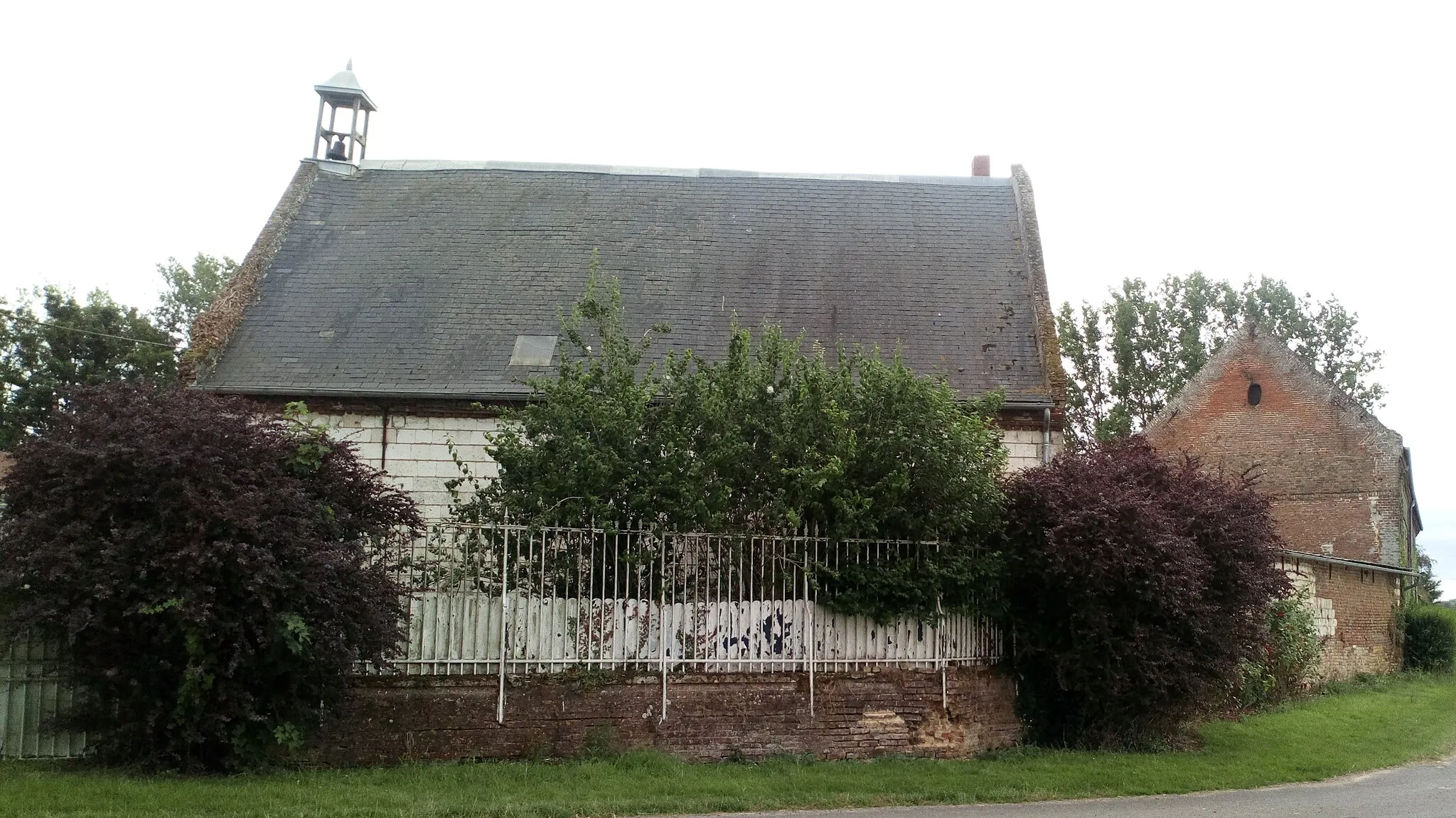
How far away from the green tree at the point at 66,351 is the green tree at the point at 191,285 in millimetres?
12046

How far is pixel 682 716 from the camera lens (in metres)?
10.5

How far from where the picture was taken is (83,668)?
909 centimetres

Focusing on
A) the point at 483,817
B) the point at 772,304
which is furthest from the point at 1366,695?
the point at 483,817

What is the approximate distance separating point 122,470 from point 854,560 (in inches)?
261

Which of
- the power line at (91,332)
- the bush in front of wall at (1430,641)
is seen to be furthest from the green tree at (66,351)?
the bush in front of wall at (1430,641)

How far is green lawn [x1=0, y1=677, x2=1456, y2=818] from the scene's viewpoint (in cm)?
810

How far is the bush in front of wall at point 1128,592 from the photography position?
11.3 m

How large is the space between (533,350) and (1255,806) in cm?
1131

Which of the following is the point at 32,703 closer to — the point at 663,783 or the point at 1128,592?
the point at 663,783

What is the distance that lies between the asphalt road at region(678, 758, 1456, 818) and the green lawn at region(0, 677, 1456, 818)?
0.25m

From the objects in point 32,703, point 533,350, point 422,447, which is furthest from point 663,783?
point 533,350

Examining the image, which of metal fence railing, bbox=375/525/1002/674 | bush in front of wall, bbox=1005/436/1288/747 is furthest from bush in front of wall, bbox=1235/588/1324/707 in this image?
metal fence railing, bbox=375/525/1002/674

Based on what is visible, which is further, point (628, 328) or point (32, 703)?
point (628, 328)

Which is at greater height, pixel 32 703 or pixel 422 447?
pixel 422 447
